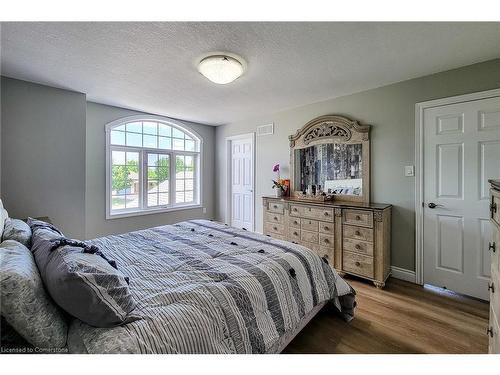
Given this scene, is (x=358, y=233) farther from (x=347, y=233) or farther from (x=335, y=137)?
(x=335, y=137)

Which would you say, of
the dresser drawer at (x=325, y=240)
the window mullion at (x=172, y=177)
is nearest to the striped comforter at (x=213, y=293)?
the dresser drawer at (x=325, y=240)

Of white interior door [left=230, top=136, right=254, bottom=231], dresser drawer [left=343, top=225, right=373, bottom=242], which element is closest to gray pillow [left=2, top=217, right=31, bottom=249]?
dresser drawer [left=343, top=225, right=373, bottom=242]

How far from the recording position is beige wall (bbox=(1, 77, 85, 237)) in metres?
2.54

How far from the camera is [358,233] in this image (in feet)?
8.80

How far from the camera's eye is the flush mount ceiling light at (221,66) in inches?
81.4

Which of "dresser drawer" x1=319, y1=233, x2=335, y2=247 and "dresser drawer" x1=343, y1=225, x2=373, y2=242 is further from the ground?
"dresser drawer" x1=343, y1=225, x2=373, y2=242

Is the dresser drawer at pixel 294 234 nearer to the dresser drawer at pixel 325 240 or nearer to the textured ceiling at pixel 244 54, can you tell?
the dresser drawer at pixel 325 240

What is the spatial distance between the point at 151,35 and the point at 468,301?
376cm

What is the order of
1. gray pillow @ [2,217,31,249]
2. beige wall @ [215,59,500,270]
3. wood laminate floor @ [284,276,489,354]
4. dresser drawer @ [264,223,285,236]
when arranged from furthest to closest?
dresser drawer @ [264,223,285,236] → beige wall @ [215,59,500,270] → wood laminate floor @ [284,276,489,354] → gray pillow @ [2,217,31,249]

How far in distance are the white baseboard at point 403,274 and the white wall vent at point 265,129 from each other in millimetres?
2734

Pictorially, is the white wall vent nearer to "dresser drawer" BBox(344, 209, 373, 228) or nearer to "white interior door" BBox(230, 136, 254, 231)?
"white interior door" BBox(230, 136, 254, 231)

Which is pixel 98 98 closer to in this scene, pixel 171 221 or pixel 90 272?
pixel 171 221

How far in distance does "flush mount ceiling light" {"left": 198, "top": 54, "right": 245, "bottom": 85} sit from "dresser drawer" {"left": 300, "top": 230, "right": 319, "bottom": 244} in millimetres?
2105
